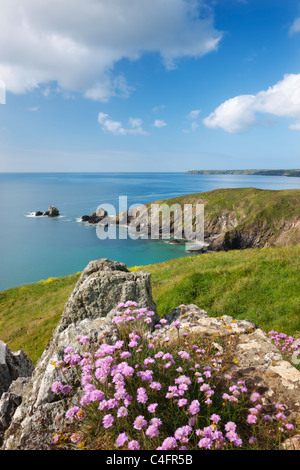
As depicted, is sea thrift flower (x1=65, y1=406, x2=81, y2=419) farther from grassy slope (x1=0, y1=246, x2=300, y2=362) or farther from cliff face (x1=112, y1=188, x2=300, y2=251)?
cliff face (x1=112, y1=188, x2=300, y2=251)

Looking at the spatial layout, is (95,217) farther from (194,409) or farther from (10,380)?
(194,409)

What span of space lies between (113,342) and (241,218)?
101048 mm

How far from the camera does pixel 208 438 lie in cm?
294

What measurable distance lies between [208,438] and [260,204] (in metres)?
106

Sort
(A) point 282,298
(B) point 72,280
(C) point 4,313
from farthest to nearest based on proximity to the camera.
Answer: (B) point 72,280
(C) point 4,313
(A) point 282,298

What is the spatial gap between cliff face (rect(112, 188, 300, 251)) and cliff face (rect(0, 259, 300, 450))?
3073 inches

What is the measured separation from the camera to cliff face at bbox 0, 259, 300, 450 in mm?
4148

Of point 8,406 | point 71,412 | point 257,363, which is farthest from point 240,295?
point 71,412

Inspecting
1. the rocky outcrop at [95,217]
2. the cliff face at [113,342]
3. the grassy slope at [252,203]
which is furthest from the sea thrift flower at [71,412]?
the rocky outcrop at [95,217]

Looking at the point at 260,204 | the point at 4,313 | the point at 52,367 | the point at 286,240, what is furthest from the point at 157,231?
the point at 52,367

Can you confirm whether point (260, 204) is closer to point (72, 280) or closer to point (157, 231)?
point (157, 231)

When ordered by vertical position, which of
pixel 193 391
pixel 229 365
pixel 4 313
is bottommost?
pixel 4 313

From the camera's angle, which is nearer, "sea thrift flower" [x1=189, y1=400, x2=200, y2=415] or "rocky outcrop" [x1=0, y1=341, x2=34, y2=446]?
"sea thrift flower" [x1=189, y1=400, x2=200, y2=415]

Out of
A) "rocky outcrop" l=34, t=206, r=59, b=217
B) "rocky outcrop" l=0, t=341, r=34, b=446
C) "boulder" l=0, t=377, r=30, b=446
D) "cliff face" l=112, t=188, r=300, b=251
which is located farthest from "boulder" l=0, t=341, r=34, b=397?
"rocky outcrop" l=34, t=206, r=59, b=217
